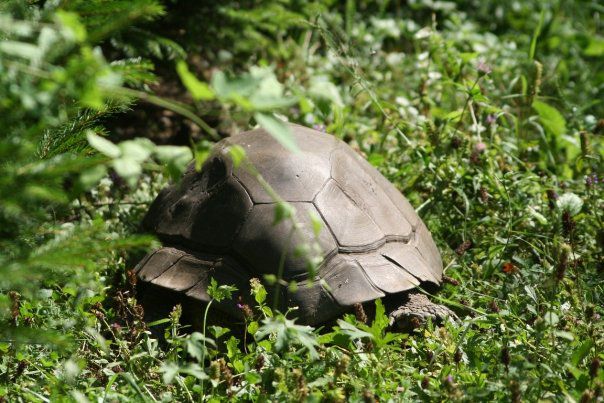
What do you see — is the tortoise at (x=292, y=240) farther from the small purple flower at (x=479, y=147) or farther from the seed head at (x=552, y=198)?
the small purple flower at (x=479, y=147)

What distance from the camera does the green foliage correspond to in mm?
1511

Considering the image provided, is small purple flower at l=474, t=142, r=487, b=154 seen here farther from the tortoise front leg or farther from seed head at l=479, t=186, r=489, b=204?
the tortoise front leg

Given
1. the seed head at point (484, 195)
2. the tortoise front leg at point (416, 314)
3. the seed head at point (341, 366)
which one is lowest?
the tortoise front leg at point (416, 314)

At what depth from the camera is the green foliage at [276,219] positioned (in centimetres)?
151

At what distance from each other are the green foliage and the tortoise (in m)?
0.09

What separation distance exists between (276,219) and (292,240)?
3.47ft

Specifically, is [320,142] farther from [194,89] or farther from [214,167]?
[194,89]

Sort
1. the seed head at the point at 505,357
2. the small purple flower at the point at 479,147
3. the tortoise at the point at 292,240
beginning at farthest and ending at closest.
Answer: the small purple flower at the point at 479,147
the tortoise at the point at 292,240
the seed head at the point at 505,357

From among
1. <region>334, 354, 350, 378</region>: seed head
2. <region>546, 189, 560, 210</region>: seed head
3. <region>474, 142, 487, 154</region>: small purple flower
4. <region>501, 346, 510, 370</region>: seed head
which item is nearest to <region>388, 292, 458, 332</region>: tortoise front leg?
<region>501, 346, 510, 370</region>: seed head

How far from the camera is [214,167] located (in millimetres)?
2861

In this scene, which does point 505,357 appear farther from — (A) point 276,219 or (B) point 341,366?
(A) point 276,219

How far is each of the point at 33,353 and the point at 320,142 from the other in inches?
56.4

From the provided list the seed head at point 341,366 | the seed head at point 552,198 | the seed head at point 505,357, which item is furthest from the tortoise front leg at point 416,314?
the seed head at point 552,198

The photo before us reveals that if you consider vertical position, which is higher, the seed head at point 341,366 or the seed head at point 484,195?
the seed head at point 341,366
